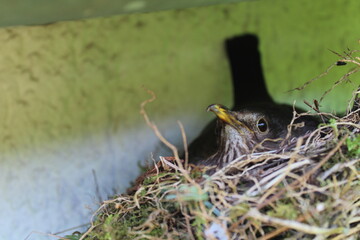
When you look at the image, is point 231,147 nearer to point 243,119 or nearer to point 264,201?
point 243,119

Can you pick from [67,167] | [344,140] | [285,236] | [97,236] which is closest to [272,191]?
[285,236]

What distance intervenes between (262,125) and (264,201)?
709 mm

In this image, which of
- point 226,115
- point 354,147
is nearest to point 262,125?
point 226,115

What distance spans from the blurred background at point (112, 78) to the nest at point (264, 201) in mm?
479

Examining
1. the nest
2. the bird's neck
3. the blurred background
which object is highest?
the blurred background

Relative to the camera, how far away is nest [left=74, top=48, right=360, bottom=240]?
40.4 inches

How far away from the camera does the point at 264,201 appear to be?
1.06 metres

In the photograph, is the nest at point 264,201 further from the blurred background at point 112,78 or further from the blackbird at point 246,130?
the blurred background at point 112,78

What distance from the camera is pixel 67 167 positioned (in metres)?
1.91

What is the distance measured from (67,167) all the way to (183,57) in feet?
2.33

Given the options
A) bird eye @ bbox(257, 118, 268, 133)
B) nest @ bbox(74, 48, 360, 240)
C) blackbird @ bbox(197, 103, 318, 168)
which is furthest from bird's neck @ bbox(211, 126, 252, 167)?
nest @ bbox(74, 48, 360, 240)

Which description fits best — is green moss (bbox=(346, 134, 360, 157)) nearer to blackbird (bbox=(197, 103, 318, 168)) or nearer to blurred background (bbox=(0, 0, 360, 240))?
blackbird (bbox=(197, 103, 318, 168))

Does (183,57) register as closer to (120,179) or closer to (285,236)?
(120,179)

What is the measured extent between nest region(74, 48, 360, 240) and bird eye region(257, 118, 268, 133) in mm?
480
